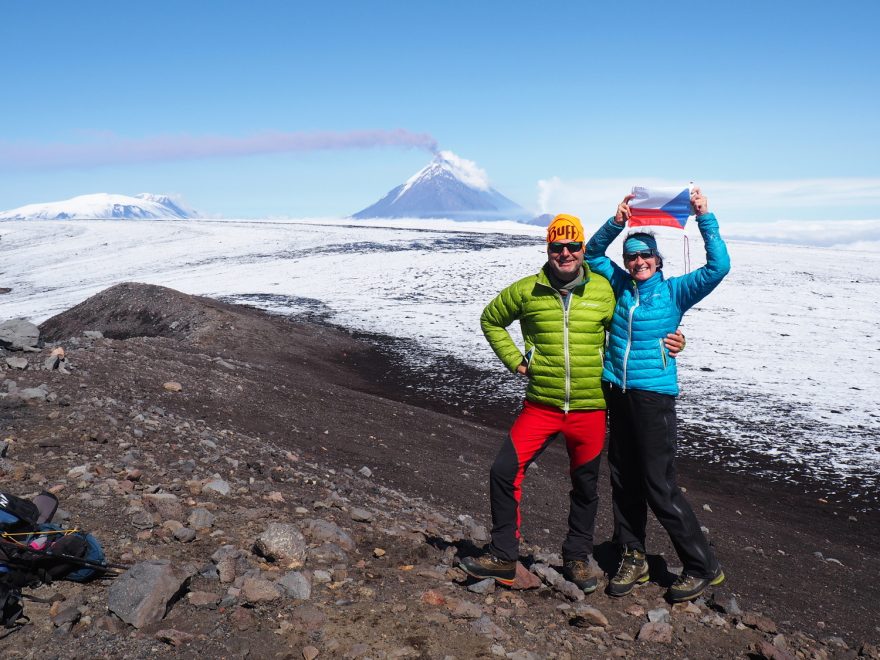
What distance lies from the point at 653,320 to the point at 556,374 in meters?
0.87

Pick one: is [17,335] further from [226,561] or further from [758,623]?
[758,623]

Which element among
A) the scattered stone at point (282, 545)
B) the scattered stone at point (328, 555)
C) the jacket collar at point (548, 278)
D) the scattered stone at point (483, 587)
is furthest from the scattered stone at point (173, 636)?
the jacket collar at point (548, 278)

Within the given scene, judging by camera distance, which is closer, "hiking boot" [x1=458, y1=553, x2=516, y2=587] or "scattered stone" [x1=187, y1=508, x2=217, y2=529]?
"hiking boot" [x1=458, y1=553, x2=516, y2=587]

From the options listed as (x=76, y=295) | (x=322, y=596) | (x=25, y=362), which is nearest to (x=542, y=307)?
(x=322, y=596)

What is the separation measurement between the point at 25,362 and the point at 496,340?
916cm

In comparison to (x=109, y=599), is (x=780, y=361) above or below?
below

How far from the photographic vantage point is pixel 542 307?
5.39 metres

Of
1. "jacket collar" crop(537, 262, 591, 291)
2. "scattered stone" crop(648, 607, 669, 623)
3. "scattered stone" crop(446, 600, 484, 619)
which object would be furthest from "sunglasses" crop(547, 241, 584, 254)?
"scattered stone" crop(648, 607, 669, 623)

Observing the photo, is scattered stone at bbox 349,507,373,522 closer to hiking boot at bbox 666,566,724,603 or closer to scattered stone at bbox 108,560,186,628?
scattered stone at bbox 108,560,186,628

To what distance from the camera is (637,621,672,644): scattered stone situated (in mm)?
4906

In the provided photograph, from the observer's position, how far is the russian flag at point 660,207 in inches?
223

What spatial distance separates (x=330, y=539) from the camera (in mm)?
5980

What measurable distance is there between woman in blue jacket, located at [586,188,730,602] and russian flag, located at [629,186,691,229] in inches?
9.1

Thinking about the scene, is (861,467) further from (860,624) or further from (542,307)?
(542,307)
